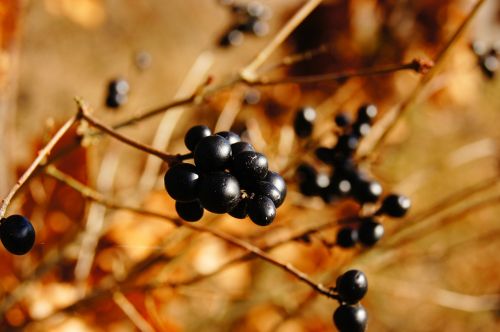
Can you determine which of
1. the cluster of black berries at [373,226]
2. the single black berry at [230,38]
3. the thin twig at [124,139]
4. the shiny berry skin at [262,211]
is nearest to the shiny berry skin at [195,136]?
the thin twig at [124,139]

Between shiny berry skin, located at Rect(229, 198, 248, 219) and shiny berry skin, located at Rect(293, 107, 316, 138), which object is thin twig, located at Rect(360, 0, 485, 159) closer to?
shiny berry skin, located at Rect(293, 107, 316, 138)

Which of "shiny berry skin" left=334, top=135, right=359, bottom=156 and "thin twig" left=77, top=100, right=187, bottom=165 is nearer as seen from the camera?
"thin twig" left=77, top=100, right=187, bottom=165

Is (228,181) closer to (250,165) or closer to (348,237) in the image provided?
(250,165)

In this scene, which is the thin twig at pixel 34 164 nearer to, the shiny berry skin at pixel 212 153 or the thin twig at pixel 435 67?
the shiny berry skin at pixel 212 153

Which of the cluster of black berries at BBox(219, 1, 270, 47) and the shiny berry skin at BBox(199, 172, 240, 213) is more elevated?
the cluster of black berries at BBox(219, 1, 270, 47)

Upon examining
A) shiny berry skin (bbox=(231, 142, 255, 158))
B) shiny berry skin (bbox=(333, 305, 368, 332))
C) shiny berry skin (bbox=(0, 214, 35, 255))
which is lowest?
shiny berry skin (bbox=(0, 214, 35, 255))

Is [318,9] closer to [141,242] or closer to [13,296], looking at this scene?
[141,242]

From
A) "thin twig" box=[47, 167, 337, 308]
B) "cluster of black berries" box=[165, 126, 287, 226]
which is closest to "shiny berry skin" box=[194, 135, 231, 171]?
"cluster of black berries" box=[165, 126, 287, 226]
